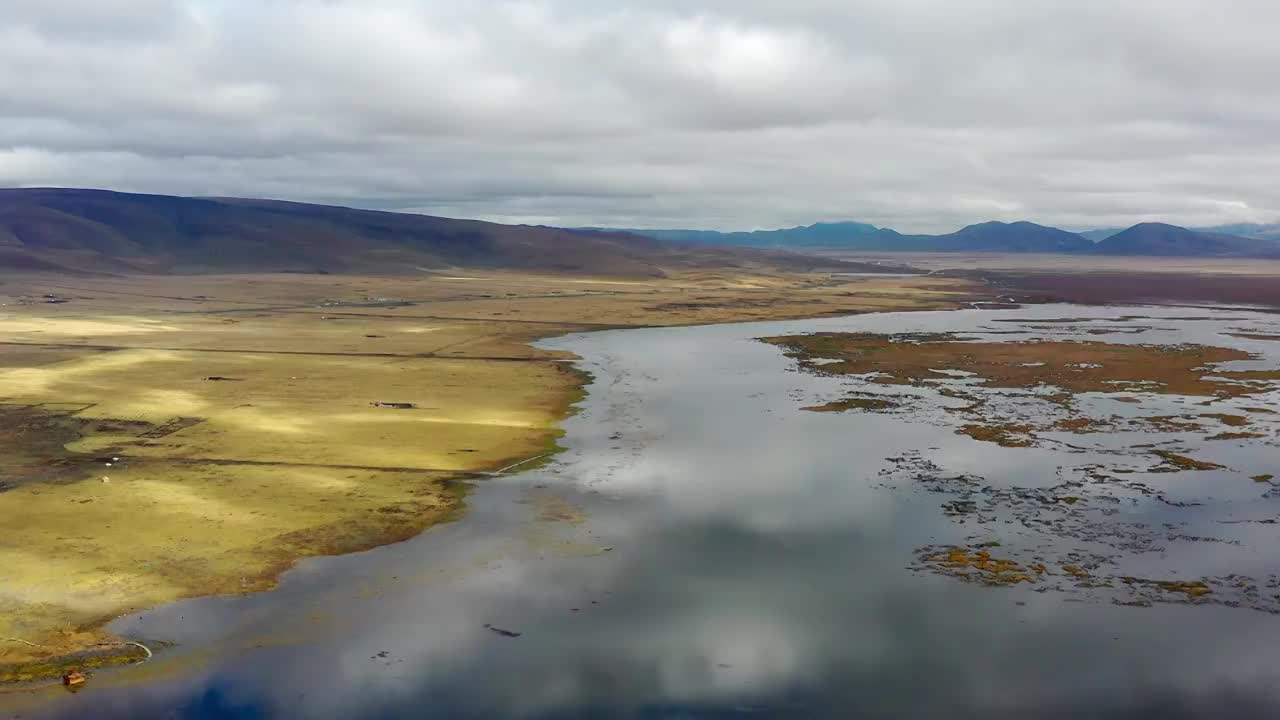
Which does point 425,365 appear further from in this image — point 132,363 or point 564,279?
point 564,279

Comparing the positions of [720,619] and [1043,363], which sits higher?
[1043,363]

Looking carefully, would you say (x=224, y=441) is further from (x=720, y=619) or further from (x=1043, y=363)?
(x=1043, y=363)

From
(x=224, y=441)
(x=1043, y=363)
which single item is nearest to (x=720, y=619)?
(x=224, y=441)

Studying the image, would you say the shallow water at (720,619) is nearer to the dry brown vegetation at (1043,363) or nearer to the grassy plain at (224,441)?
the grassy plain at (224,441)

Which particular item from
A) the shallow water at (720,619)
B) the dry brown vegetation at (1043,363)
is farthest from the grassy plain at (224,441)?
the dry brown vegetation at (1043,363)

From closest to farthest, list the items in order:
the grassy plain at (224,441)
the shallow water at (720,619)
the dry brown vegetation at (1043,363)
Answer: the shallow water at (720,619)
the grassy plain at (224,441)
the dry brown vegetation at (1043,363)

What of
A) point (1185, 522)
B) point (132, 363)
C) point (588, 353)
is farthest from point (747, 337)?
point (1185, 522)

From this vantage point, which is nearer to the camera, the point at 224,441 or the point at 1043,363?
the point at 224,441

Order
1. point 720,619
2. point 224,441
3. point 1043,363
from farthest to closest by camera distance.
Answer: point 1043,363
point 224,441
point 720,619
